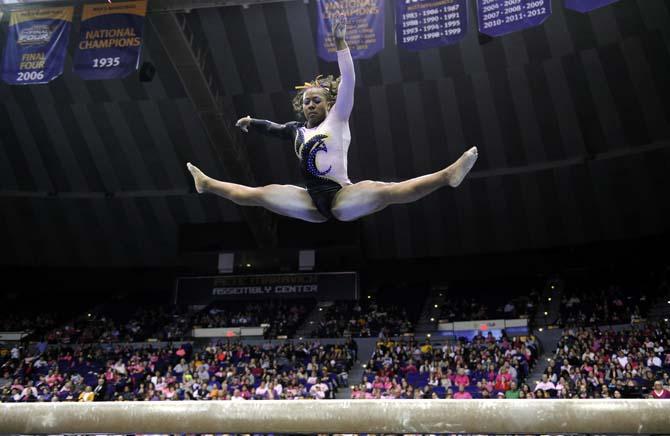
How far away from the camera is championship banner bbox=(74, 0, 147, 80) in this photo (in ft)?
42.8

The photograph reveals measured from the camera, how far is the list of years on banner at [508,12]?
441 inches

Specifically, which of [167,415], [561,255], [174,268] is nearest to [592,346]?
[561,255]

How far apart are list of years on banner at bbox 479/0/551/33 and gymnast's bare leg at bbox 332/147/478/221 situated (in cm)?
795

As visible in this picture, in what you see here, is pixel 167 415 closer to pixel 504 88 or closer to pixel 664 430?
pixel 664 430

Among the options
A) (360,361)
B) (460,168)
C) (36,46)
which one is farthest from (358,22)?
(360,361)

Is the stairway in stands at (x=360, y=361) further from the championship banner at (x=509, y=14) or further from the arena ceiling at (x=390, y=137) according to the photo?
the championship banner at (x=509, y=14)

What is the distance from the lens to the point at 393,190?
4.43m

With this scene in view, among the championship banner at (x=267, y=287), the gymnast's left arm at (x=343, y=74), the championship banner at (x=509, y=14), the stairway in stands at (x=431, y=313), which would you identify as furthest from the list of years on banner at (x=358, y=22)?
the championship banner at (x=267, y=287)

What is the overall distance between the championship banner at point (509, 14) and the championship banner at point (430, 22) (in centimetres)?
37

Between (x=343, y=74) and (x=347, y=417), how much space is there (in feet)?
7.79

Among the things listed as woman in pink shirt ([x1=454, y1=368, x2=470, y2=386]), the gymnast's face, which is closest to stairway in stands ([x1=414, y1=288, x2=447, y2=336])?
woman in pink shirt ([x1=454, y1=368, x2=470, y2=386])

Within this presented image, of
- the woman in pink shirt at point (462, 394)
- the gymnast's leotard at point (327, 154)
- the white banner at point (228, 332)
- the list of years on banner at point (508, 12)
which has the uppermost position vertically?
the list of years on banner at point (508, 12)

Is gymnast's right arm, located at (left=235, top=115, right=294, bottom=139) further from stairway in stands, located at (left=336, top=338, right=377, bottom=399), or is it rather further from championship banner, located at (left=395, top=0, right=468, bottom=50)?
stairway in stands, located at (left=336, top=338, right=377, bottom=399)

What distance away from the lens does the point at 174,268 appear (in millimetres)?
26375
